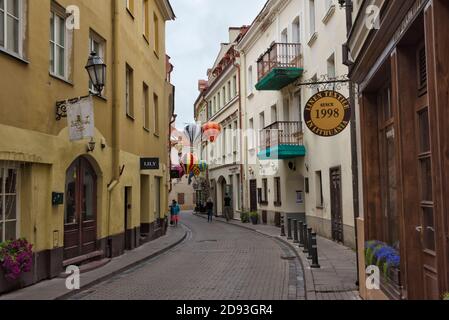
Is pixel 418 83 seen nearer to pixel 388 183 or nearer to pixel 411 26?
pixel 411 26

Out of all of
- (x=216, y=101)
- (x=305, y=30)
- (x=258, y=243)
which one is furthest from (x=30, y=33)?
(x=216, y=101)

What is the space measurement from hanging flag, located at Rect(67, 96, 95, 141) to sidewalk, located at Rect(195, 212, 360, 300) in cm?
495

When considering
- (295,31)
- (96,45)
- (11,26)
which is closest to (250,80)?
(295,31)

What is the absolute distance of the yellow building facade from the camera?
9023 millimetres

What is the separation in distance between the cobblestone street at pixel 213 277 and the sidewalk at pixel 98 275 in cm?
20

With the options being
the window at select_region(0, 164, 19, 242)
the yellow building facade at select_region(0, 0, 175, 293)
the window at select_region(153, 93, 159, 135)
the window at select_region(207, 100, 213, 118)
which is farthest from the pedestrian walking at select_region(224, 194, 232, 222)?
the window at select_region(0, 164, 19, 242)

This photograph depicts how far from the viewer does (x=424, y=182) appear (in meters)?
5.46

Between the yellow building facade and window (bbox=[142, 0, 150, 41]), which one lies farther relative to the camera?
window (bbox=[142, 0, 150, 41])

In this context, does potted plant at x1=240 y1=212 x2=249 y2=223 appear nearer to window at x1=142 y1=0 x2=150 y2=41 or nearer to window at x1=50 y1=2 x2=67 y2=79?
window at x1=142 y1=0 x2=150 y2=41

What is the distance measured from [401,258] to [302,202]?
56.6 feet

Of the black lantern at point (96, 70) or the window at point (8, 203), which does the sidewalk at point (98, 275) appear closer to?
the window at point (8, 203)

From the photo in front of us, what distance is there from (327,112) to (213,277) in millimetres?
3992

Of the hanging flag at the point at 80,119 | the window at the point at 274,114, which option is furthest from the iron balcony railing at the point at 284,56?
the hanging flag at the point at 80,119

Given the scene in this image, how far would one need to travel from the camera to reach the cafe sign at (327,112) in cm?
1042
